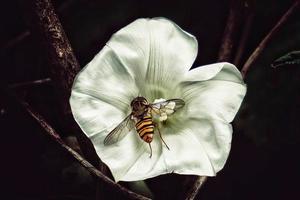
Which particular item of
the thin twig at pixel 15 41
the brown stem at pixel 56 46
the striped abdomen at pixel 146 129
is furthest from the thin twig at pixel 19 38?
the striped abdomen at pixel 146 129

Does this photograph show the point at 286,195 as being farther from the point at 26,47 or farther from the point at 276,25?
the point at 26,47

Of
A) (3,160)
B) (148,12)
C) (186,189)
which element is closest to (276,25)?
(148,12)

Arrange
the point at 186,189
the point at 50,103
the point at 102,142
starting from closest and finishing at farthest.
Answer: the point at 102,142, the point at 186,189, the point at 50,103

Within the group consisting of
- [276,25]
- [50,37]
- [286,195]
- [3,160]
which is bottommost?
[286,195]

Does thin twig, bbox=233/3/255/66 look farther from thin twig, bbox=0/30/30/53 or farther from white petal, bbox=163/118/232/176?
thin twig, bbox=0/30/30/53

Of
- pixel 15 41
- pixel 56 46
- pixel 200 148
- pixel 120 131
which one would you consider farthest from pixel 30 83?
pixel 200 148

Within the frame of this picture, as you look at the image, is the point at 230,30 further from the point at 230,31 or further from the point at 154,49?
the point at 154,49
